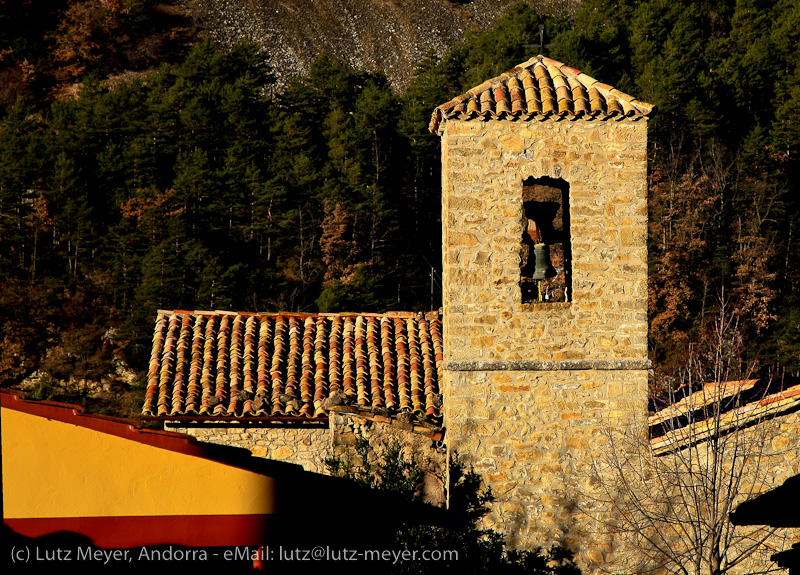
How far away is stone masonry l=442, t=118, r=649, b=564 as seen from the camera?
8.77m

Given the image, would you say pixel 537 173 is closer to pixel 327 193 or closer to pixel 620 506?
pixel 620 506

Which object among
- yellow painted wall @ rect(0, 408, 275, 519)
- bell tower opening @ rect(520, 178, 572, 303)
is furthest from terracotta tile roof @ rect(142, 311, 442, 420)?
yellow painted wall @ rect(0, 408, 275, 519)

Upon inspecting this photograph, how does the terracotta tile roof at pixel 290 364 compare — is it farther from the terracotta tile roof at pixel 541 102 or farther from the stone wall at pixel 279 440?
the terracotta tile roof at pixel 541 102

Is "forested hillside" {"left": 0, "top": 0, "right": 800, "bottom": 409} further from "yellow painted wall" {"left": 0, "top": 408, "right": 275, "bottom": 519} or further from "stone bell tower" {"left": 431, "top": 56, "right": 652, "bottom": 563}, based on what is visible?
"yellow painted wall" {"left": 0, "top": 408, "right": 275, "bottom": 519}

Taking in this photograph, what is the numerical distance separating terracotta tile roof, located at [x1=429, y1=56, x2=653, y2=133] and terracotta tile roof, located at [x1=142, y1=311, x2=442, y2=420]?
3.39 m

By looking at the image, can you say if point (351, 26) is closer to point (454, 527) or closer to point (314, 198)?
point (314, 198)

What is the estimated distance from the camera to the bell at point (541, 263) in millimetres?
9508

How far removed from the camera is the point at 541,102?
880 centimetres

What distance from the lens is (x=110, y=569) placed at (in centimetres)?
604

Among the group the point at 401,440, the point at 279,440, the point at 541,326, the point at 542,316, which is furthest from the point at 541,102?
the point at 279,440

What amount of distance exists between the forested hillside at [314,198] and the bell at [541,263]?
1628cm

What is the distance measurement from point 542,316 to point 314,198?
871 inches

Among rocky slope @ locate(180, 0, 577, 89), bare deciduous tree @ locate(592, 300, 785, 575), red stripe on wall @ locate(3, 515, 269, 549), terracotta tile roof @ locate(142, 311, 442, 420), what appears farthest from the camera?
rocky slope @ locate(180, 0, 577, 89)

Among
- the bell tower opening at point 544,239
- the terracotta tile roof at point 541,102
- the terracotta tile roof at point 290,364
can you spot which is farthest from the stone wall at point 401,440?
the terracotta tile roof at point 541,102
